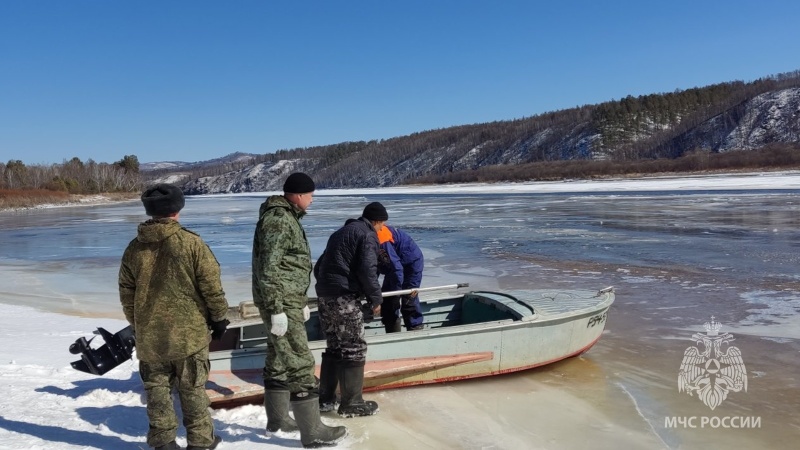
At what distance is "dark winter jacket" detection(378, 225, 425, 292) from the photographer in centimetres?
531

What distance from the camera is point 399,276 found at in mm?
5352

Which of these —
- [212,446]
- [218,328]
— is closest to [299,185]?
[218,328]

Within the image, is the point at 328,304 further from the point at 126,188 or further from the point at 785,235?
the point at 126,188

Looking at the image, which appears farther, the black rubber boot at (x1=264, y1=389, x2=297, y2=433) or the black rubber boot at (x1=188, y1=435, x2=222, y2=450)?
the black rubber boot at (x1=264, y1=389, x2=297, y2=433)

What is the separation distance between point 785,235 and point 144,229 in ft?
48.8

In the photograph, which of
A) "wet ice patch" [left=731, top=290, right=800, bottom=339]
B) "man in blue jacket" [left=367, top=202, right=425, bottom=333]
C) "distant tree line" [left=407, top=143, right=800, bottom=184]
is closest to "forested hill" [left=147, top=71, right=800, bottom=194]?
"distant tree line" [left=407, top=143, right=800, bottom=184]

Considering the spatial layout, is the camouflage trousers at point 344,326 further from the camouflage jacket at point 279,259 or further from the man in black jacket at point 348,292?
the camouflage jacket at point 279,259

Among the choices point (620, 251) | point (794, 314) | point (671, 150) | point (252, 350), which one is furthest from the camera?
point (671, 150)

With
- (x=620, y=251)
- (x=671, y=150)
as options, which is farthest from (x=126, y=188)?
(x=620, y=251)

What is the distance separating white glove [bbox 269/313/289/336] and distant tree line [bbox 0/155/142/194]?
76.4 m

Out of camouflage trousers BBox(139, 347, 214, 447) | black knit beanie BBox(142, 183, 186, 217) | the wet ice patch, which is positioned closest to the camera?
black knit beanie BBox(142, 183, 186, 217)

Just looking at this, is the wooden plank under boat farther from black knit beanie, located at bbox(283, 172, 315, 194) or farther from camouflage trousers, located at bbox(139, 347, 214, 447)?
black knit beanie, located at bbox(283, 172, 315, 194)

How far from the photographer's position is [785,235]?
553 inches

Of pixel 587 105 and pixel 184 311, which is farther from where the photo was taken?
pixel 587 105
